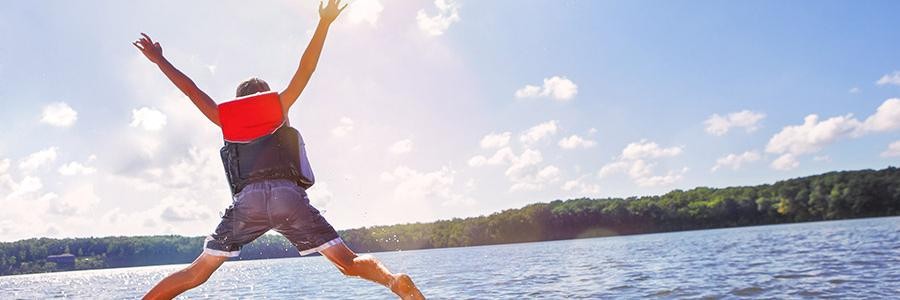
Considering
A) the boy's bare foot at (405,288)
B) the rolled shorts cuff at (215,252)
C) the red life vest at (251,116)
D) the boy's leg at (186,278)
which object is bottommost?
the boy's bare foot at (405,288)

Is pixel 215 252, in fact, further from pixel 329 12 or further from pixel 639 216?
pixel 639 216

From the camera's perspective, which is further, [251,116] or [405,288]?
[251,116]

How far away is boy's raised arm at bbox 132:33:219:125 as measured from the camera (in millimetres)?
5098

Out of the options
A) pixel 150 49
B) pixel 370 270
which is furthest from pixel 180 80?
pixel 370 270

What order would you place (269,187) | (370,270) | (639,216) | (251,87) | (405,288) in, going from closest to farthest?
1. (405,288)
2. (269,187)
3. (370,270)
4. (251,87)
5. (639,216)

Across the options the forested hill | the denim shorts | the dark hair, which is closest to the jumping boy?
the denim shorts

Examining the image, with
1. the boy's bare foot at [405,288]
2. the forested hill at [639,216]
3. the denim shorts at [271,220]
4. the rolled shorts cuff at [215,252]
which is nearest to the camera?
the boy's bare foot at [405,288]

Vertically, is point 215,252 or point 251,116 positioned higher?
point 251,116

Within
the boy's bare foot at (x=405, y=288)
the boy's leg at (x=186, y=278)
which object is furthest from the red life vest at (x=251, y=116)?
the boy's bare foot at (x=405, y=288)

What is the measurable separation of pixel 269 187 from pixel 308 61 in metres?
0.98

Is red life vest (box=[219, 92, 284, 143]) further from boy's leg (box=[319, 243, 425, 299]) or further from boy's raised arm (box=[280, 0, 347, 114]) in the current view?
boy's leg (box=[319, 243, 425, 299])

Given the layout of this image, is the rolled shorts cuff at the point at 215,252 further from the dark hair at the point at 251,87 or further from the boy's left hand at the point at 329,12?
the boy's left hand at the point at 329,12

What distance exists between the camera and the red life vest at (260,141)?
4879 mm

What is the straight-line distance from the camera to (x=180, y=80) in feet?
17.1
